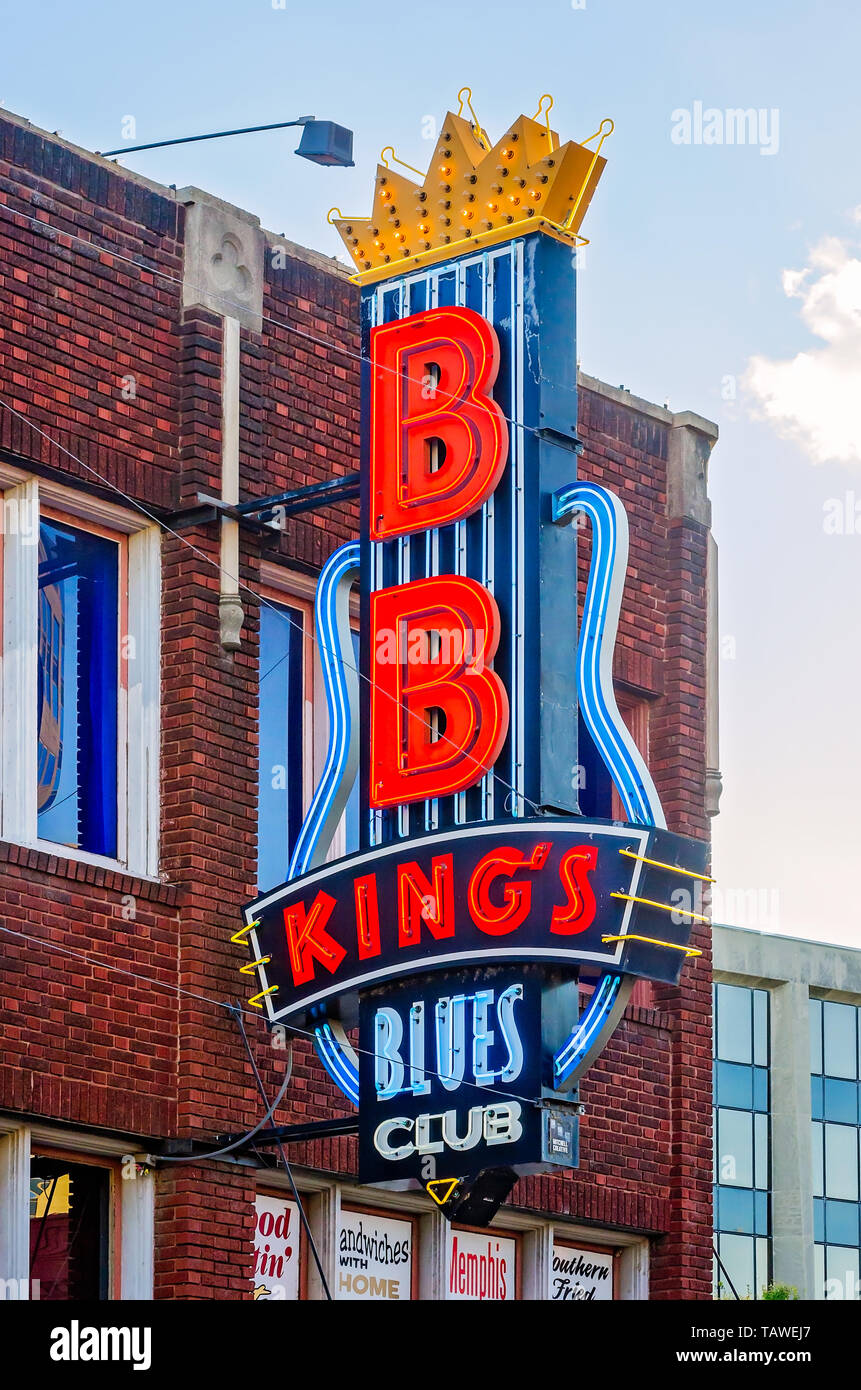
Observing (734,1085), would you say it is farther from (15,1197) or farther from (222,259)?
(15,1197)

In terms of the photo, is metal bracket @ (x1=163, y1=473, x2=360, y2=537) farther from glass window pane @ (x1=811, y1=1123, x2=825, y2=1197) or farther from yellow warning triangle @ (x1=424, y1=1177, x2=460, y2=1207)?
glass window pane @ (x1=811, y1=1123, x2=825, y2=1197)

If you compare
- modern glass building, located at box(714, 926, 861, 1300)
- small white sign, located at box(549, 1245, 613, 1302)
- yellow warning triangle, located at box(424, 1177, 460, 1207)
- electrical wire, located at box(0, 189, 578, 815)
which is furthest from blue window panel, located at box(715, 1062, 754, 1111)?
yellow warning triangle, located at box(424, 1177, 460, 1207)

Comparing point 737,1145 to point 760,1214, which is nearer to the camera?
point 737,1145

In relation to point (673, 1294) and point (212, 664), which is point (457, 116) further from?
point (673, 1294)

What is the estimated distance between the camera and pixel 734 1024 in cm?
5141

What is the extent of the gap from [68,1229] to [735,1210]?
120ft

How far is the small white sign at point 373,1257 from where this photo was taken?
690 inches

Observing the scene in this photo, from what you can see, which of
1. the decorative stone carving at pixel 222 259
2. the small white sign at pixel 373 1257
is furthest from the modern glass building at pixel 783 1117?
the decorative stone carving at pixel 222 259

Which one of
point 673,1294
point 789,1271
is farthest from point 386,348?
point 789,1271

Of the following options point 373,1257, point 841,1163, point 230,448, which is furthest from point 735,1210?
point 230,448

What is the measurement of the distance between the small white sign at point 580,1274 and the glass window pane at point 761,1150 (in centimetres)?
3278

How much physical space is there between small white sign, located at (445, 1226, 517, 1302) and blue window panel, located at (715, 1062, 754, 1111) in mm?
32724

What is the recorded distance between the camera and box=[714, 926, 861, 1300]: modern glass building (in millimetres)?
51062

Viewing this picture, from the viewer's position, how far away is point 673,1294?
19516mm
